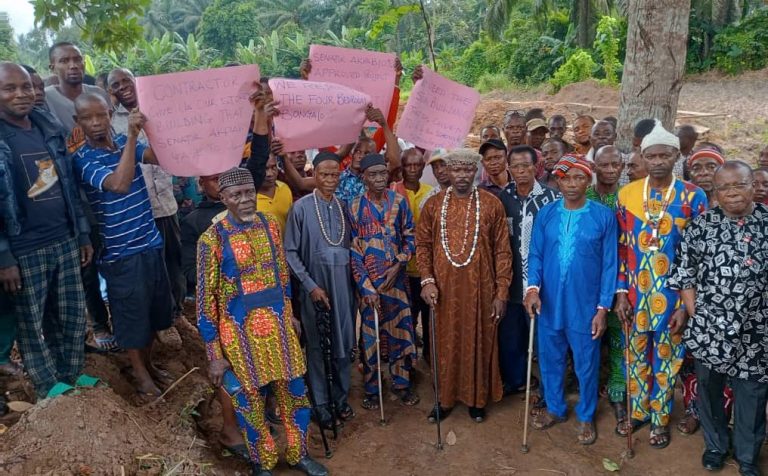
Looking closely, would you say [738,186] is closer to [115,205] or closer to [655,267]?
[655,267]

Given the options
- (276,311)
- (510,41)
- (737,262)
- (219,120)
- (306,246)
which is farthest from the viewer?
(510,41)

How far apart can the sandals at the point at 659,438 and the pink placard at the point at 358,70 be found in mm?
3395

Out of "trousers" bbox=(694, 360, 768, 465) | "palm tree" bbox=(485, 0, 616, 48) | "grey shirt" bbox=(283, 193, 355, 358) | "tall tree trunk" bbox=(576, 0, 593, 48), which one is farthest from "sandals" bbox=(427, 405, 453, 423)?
"tall tree trunk" bbox=(576, 0, 593, 48)

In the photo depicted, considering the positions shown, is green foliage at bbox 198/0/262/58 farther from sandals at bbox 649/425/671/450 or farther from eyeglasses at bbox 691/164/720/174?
sandals at bbox 649/425/671/450

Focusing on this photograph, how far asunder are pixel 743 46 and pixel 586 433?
1977 centimetres

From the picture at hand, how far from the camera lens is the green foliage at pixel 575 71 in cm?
2016

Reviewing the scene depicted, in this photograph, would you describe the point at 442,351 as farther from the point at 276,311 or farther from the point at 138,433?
the point at 138,433

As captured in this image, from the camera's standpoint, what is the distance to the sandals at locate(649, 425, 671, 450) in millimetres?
4102

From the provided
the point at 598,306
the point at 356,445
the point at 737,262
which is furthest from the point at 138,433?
the point at 737,262

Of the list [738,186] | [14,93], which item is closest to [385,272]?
[738,186]

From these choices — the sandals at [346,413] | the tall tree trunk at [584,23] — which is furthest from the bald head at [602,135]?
the tall tree trunk at [584,23]

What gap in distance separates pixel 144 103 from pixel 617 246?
3239 millimetres

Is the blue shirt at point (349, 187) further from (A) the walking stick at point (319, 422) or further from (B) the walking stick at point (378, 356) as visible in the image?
(A) the walking stick at point (319, 422)

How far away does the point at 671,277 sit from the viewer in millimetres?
3666
